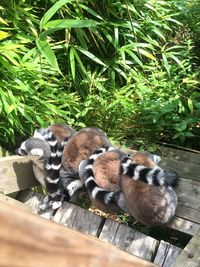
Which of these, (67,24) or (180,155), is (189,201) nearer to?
(180,155)

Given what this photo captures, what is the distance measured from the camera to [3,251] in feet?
1.52

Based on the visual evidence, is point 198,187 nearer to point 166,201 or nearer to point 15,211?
point 166,201

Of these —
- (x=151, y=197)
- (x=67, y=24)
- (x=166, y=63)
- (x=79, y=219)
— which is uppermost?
(x=67, y=24)

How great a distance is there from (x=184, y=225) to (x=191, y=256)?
505 mm

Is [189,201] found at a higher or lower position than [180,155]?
higher

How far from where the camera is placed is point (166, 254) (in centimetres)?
197

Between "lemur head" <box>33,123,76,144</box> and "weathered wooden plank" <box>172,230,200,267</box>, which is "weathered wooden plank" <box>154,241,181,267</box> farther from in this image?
"lemur head" <box>33,123,76,144</box>

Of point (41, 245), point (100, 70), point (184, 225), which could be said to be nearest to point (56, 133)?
point (184, 225)

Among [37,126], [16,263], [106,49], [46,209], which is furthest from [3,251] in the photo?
[106,49]

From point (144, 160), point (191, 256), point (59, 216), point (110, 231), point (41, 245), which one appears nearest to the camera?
point (41, 245)

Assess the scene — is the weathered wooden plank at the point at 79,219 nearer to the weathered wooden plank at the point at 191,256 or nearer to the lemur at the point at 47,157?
the lemur at the point at 47,157

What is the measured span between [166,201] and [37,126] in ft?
4.77

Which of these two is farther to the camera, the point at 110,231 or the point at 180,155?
the point at 180,155

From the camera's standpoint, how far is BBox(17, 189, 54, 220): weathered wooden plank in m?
2.50
